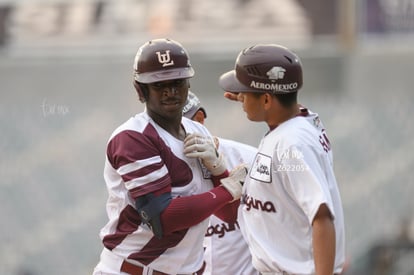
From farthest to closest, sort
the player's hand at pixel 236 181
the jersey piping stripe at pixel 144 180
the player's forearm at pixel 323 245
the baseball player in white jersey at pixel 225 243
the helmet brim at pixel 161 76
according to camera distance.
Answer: the baseball player in white jersey at pixel 225 243 → the player's hand at pixel 236 181 → the helmet brim at pixel 161 76 → the jersey piping stripe at pixel 144 180 → the player's forearm at pixel 323 245

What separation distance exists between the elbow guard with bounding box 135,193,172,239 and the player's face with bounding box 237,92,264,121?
48 centimetres

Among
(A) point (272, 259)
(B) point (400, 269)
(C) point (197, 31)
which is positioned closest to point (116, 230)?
(A) point (272, 259)

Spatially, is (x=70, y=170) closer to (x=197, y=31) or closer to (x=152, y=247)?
(x=197, y=31)

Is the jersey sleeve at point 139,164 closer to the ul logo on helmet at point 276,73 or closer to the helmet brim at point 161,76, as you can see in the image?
the helmet brim at point 161,76

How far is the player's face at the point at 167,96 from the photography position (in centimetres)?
434

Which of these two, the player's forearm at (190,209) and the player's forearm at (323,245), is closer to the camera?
the player's forearm at (323,245)

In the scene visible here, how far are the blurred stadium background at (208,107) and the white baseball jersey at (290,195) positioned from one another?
756cm

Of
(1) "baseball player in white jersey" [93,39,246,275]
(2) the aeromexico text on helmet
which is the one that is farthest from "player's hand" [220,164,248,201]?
(2) the aeromexico text on helmet

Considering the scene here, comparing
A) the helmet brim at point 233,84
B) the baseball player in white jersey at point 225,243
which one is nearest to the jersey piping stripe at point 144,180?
the helmet brim at point 233,84

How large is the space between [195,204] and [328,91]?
8.48 metres

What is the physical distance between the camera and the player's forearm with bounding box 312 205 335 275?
4027 mm

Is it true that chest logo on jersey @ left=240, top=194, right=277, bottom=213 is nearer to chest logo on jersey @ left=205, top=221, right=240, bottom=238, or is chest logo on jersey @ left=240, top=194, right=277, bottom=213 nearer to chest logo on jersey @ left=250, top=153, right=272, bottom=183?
chest logo on jersey @ left=250, top=153, right=272, bottom=183

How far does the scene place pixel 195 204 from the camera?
14.0 feet

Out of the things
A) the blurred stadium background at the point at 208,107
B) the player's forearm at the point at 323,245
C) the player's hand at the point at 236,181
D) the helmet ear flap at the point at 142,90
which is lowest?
the blurred stadium background at the point at 208,107
